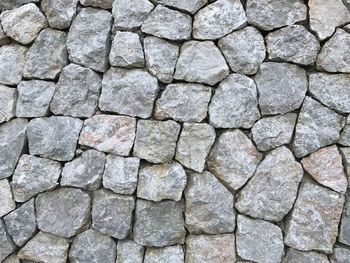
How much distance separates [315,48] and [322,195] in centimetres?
70

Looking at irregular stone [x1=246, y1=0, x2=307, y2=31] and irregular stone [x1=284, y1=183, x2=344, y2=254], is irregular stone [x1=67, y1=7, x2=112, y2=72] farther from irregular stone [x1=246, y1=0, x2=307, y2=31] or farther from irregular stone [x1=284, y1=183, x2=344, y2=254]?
irregular stone [x1=284, y1=183, x2=344, y2=254]

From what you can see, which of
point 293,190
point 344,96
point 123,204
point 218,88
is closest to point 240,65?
point 218,88

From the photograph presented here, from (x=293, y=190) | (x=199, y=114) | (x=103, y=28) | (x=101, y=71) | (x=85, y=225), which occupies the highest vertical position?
(x=103, y=28)

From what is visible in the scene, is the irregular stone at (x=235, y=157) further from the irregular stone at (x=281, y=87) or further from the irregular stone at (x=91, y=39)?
the irregular stone at (x=91, y=39)

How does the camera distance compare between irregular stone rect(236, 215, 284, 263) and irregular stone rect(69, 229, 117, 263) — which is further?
irregular stone rect(69, 229, 117, 263)

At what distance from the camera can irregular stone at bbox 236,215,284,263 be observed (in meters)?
1.91

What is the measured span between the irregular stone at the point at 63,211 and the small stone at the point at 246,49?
3.34 ft

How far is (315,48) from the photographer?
1.85 m

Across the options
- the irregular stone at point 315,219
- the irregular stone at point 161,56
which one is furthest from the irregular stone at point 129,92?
the irregular stone at point 315,219

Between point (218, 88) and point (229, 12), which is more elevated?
point (229, 12)

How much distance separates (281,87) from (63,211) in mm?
1265

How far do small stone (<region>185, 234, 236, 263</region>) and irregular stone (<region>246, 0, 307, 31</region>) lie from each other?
1.06 metres

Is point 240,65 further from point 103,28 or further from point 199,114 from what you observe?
point 103,28

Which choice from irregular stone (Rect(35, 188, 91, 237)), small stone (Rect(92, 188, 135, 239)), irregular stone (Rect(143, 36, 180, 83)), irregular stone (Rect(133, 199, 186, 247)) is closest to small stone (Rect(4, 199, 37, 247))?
irregular stone (Rect(35, 188, 91, 237))
